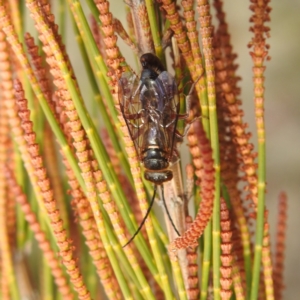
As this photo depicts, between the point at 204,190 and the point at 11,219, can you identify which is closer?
the point at 204,190

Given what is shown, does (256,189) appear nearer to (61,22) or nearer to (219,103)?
(219,103)

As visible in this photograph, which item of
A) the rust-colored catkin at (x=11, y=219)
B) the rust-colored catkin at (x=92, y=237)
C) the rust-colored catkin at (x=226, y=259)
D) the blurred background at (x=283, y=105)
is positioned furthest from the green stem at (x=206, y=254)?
the blurred background at (x=283, y=105)

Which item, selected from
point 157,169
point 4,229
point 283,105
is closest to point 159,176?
point 157,169

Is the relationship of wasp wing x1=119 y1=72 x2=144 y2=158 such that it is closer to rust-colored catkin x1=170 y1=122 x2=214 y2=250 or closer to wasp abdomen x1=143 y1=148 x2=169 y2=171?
wasp abdomen x1=143 y1=148 x2=169 y2=171

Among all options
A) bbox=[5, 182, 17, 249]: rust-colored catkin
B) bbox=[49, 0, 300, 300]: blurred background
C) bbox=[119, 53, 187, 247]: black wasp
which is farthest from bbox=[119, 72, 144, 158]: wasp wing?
bbox=[49, 0, 300, 300]: blurred background

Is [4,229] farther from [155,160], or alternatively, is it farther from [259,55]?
[259,55]

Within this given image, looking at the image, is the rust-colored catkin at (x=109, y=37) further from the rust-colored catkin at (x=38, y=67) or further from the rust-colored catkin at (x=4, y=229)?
the rust-colored catkin at (x=4, y=229)
